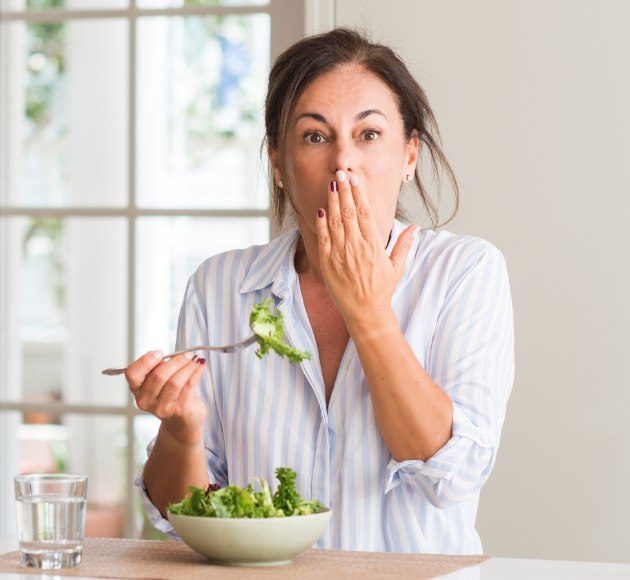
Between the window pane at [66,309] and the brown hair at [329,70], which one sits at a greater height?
the brown hair at [329,70]

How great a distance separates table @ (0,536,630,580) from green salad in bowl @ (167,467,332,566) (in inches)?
1.0

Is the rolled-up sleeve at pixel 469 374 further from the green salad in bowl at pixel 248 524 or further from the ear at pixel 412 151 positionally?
the green salad in bowl at pixel 248 524

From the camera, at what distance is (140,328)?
2.78 meters

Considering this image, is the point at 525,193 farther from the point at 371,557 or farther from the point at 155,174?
the point at 155,174

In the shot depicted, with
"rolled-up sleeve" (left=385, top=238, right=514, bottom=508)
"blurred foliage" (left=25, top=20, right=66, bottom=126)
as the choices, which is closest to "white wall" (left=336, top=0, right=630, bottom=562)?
"rolled-up sleeve" (left=385, top=238, right=514, bottom=508)

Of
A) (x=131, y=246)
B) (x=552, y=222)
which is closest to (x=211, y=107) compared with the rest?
(x=131, y=246)

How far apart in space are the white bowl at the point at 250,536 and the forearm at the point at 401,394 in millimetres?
318

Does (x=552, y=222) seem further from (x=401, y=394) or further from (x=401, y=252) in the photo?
(x=401, y=394)

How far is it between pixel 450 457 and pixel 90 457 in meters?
2.83

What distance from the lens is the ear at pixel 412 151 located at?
183 centimetres

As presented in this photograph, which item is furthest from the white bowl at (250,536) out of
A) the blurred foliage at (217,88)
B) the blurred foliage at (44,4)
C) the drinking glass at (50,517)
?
the blurred foliage at (44,4)

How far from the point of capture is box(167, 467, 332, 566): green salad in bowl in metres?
1.19

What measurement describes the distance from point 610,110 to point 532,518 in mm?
847

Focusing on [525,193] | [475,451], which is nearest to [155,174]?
[525,193]
